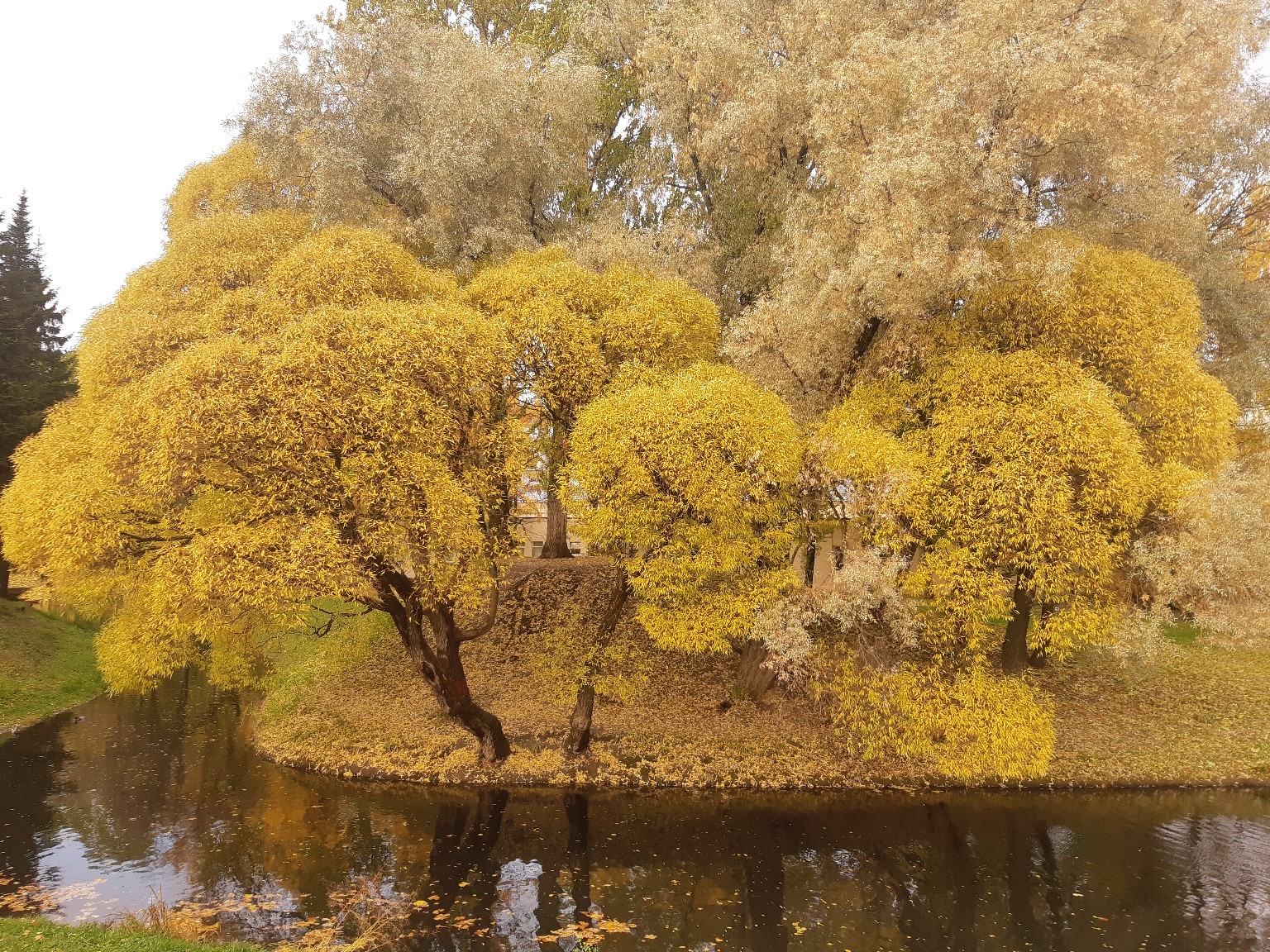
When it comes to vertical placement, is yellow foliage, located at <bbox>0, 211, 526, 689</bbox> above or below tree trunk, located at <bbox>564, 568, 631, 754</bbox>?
above

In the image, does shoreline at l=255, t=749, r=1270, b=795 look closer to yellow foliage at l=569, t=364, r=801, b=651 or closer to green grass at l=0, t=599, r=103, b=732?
yellow foliage at l=569, t=364, r=801, b=651

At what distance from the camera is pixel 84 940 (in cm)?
1192

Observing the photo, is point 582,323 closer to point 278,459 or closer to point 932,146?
point 278,459

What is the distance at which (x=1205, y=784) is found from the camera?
22.4m

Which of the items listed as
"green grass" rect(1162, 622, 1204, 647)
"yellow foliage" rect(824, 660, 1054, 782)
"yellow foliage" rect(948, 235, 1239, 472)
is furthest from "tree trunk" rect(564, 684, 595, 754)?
"green grass" rect(1162, 622, 1204, 647)

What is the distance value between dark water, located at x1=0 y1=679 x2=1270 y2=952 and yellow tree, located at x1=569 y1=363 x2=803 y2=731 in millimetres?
5463

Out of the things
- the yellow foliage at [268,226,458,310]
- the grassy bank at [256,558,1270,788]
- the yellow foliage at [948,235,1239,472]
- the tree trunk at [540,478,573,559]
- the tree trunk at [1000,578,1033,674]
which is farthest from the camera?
the tree trunk at [540,478,573,559]

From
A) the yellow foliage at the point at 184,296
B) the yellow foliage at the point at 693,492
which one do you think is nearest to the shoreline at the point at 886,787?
the yellow foliage at the point at 693,492

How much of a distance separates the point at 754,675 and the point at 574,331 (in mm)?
14015

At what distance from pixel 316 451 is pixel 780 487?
12.0m

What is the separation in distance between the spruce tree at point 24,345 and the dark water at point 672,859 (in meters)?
20.7

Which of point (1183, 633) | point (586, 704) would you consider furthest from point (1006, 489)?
point (1183, 633)

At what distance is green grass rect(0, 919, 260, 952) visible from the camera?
455 inches

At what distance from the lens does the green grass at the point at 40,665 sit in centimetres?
3079
